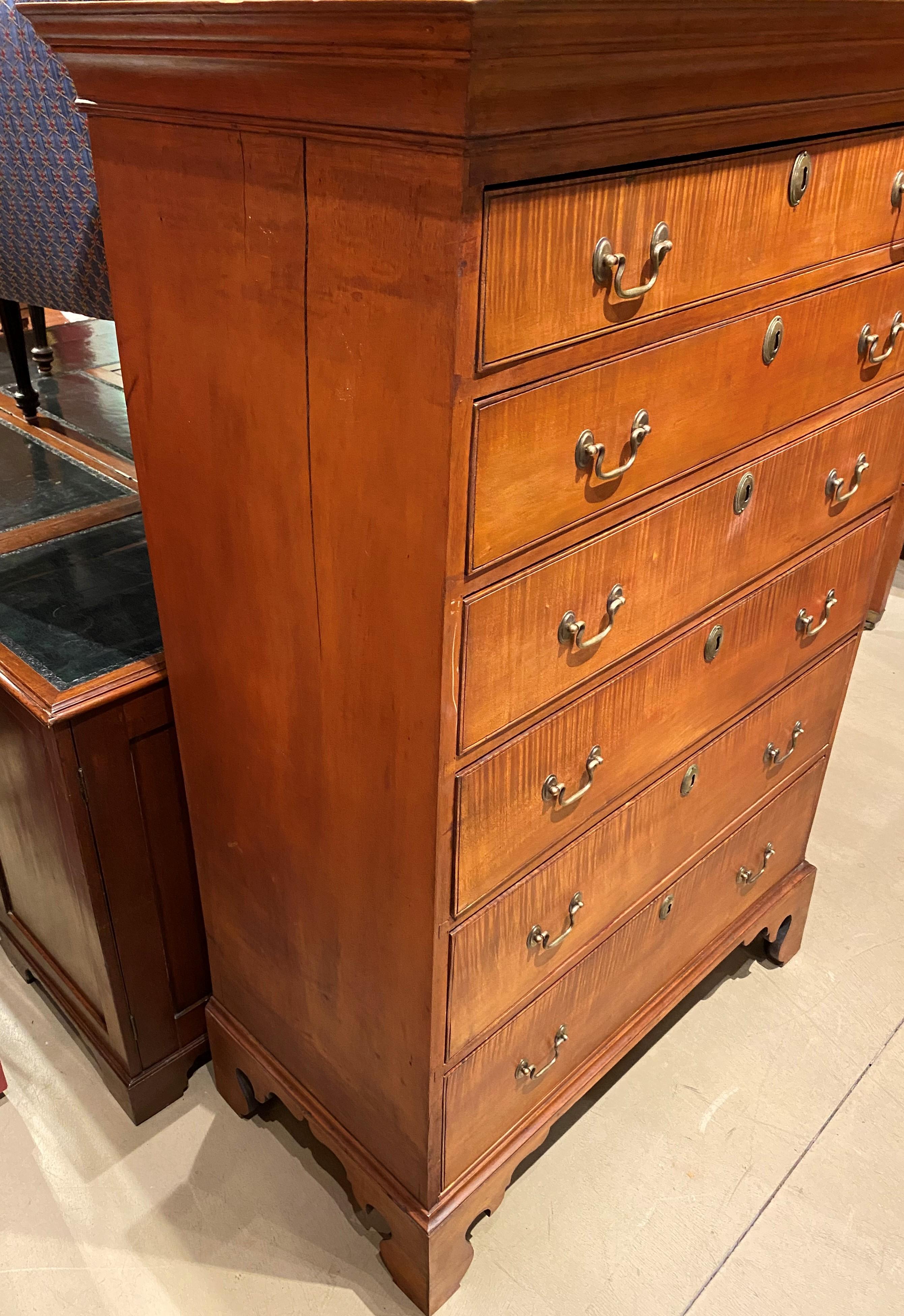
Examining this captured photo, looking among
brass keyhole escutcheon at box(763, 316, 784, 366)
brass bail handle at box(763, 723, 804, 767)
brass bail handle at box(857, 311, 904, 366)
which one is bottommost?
brass bail handle at box(763, 723, 804, 767)

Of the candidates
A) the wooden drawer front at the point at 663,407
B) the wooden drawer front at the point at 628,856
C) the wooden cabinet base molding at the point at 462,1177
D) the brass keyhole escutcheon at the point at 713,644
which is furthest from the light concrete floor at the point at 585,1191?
the wooden drawer front at the point at 663,407

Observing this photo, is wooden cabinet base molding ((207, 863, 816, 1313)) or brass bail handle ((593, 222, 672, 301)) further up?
brass bail handle ((593, 222, 672, 301))

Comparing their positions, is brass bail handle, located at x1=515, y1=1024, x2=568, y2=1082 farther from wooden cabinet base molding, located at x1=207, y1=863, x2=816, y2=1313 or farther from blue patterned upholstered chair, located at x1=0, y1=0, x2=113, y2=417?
blue patterned upholstered chair, located at x1=0, y1=0, x2=113, y2=417

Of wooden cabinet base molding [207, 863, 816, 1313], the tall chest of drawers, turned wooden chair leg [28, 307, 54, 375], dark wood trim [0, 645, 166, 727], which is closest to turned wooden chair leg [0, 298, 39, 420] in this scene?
turned wooden chair leg [28, 307, 54, 375]

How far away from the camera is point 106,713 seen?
1.33m

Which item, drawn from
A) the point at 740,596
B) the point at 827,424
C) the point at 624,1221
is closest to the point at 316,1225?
the point at 624,1221

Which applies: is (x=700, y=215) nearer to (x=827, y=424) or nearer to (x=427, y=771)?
(x=827, y=424)

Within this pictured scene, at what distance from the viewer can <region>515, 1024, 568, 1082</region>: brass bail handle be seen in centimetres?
136

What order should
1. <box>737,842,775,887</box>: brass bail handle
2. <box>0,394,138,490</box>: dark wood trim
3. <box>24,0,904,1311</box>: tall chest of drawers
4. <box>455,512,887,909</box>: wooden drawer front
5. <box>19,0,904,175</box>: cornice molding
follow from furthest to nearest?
1. <box>0,394,138,490</box>: dark wood trim
2. <box>737,842,775,887</box>: brass bail handle
3. <box>455,512,887,909</box>: wooden drawer front
4. <box>24,0,904,1311</box>: tall chest of drawers
5. <box>19,0,904,175</box>: cornice molding

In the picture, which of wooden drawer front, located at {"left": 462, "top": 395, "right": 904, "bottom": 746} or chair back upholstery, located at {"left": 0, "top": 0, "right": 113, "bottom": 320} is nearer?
wooden drawer front, located at {"left": 462, "top": 395, "right": 904, "bottom": 746}

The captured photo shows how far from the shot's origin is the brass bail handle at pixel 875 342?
4.10 ft

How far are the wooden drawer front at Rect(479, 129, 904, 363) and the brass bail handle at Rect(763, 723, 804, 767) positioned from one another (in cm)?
73

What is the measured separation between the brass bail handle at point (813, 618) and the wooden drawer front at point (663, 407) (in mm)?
314

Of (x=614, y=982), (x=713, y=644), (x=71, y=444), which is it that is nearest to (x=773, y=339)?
(x=713, y=644)
